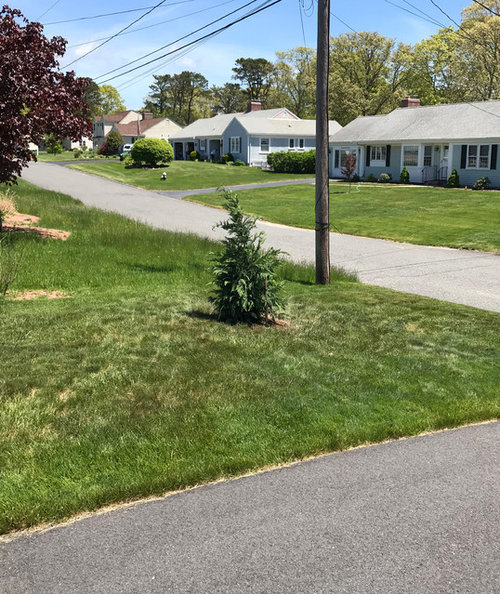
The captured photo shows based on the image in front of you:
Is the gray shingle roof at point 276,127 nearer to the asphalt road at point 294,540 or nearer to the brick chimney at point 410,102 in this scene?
the brick chimney at point 410,102

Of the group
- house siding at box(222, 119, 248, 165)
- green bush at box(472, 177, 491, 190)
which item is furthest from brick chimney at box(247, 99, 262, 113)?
green bush at box(472, 177, 491, 190)

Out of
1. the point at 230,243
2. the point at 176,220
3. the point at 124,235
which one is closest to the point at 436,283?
the point at 230,243

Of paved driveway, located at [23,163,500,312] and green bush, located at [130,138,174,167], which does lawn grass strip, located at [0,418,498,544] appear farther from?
green bush, located at [130,138,174,167]

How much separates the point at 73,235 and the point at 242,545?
14.5 meters

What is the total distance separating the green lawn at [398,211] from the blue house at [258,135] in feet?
68.7

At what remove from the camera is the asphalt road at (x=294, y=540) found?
11.1 feet

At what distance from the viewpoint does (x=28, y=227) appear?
58.6 ft

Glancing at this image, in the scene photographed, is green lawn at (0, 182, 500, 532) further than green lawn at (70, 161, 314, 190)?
No

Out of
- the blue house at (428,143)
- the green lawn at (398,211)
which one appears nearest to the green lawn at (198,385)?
the green lawn at (398,211)

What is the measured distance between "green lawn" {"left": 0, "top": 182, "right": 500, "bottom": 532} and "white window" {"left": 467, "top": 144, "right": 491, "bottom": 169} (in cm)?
2884

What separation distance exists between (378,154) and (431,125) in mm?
4583

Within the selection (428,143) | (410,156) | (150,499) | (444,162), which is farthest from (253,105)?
(150,499)

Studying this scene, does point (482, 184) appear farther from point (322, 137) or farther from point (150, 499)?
point (150, 499)

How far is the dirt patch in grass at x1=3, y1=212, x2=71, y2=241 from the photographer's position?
16578 mm
